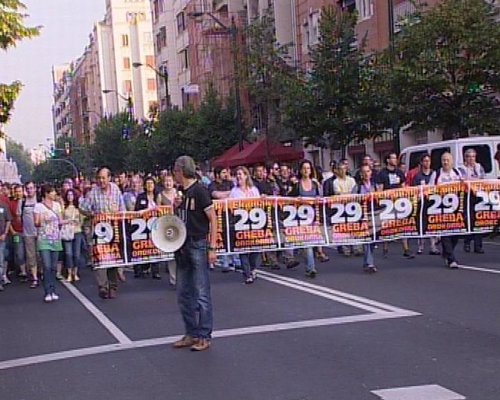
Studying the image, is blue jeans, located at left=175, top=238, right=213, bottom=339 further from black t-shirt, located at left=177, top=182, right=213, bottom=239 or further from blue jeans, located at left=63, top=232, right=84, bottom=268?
blue jeans, located at left=63, top=232, right=84, bottom=268

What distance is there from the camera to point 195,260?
904 cm

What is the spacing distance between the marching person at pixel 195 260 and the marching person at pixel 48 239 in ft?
16.2

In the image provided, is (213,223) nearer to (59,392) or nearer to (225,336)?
(225,336)

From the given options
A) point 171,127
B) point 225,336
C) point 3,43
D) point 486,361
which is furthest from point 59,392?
point 171,127

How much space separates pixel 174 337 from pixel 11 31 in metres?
12.5

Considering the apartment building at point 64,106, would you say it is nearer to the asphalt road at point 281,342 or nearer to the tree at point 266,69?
the tree at point 266,69

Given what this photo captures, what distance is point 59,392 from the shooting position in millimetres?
7516

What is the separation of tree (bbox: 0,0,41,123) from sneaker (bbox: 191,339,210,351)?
42.3ft

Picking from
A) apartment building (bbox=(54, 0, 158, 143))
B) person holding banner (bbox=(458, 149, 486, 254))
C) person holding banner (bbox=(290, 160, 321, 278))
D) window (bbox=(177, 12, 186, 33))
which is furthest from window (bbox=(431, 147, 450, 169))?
apartment building (bbox=(54, 0, 158, 143))

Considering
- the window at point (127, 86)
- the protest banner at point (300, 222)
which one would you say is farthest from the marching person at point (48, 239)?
the window at point (127, 86)

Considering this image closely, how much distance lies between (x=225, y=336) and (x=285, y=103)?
21.7 metres

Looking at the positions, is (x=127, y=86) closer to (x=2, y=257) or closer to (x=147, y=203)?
(x=2, y=257)

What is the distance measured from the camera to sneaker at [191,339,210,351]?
8.86m

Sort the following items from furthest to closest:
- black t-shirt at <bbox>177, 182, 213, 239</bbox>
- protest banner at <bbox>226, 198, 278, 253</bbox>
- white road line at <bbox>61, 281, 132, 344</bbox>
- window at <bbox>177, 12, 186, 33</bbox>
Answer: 1. window at <bbox>177, 12, 186, 33</bbox>
2. protest banner at <bbox>226, 198, 278, 253</bbox>
3. white road line at <bbox>61, 281, 132, 344</bbox>
4. black t-shirt at <bbox>177, 182, 213, 239</bbox>
